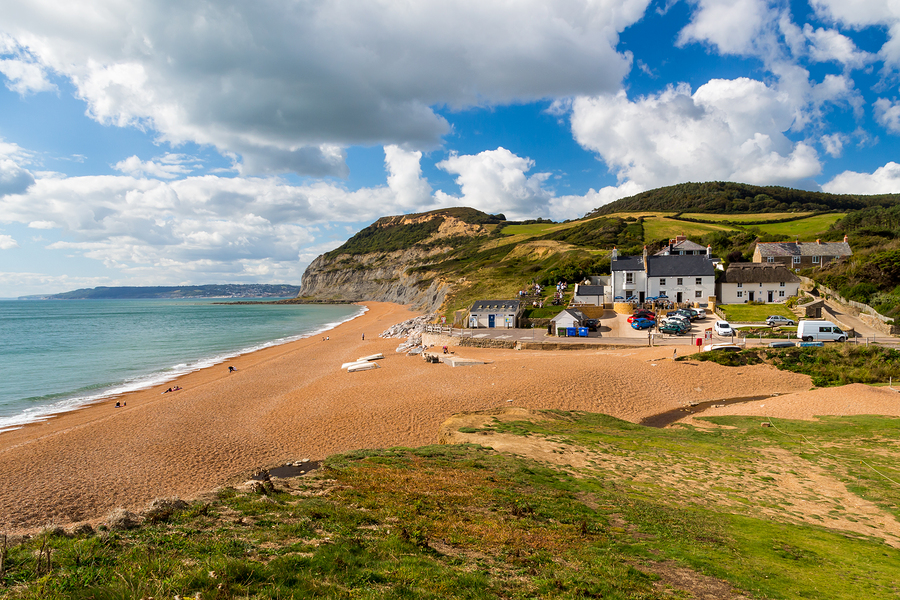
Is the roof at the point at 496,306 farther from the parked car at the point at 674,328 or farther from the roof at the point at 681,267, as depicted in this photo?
the roof at the point at 681,267

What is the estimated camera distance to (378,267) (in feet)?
531

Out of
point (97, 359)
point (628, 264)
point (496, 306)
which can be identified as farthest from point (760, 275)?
point (97, 359)

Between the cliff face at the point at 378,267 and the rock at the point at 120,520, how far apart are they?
118 meters

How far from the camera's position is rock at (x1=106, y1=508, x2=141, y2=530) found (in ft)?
21.7

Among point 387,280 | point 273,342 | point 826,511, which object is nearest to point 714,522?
point 826,511

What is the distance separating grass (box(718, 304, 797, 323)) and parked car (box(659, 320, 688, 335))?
7516mm

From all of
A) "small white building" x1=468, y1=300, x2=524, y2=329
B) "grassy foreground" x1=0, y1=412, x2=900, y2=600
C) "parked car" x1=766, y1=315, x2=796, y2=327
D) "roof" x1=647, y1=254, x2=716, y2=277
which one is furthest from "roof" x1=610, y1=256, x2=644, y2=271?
"grassy foreground" x1=0, y1=412, x2=900, y2=600

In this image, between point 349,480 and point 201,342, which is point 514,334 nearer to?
point 349,480

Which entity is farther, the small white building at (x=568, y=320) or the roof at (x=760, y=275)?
the roof at (x=760, y=275)

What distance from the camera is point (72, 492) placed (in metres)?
13.9

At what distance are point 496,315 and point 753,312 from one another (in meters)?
26.4

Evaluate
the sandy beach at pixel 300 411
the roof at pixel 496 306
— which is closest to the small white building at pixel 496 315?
the roof at pixel 496 306

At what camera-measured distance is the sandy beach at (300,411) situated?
47.6ft

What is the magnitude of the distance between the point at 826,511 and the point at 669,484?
355cm
